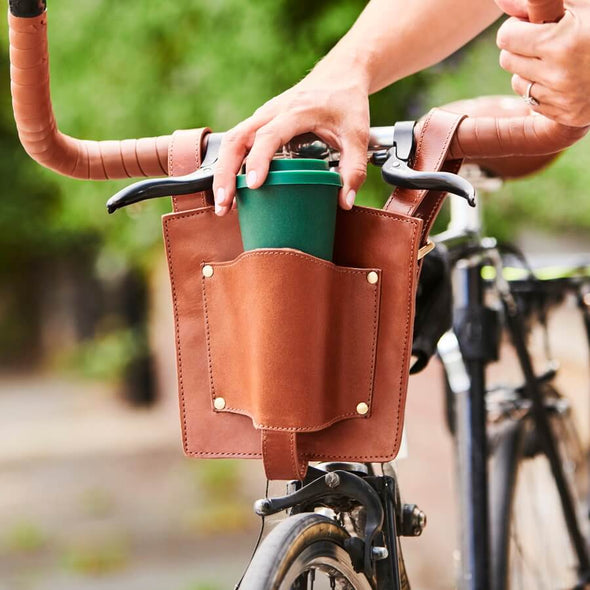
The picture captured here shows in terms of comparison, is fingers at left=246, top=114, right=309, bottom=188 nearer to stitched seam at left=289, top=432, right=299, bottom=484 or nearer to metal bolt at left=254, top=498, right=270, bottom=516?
stitched seam at left=289, top=432, right=299, bottom=484

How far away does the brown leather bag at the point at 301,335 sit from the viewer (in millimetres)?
1206

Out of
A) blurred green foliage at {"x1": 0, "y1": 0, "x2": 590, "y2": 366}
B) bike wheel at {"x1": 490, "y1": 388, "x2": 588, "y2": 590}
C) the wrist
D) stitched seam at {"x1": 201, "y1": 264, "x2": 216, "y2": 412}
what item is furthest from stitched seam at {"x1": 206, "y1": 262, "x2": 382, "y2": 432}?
blurred green foliage at {"x1": 0, "y1": 0, "x2": 590, "y2": 366}

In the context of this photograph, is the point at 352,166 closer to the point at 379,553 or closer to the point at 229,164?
the point at 229,164

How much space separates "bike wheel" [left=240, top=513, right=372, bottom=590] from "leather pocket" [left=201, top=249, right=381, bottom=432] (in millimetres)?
127

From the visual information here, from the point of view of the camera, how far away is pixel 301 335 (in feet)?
3.95

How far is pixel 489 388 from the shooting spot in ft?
8.61

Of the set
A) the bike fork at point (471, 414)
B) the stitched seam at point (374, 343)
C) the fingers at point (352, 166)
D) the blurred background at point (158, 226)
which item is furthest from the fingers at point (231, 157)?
the bike fork at point (471, 414)

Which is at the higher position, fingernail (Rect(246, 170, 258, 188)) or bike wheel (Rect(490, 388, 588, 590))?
fingernail (Rect(246, 170, 258, 188))

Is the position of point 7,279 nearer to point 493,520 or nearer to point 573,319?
point 573,319

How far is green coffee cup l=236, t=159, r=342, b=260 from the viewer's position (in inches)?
46.2

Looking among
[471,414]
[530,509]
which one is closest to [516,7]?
[471,414]

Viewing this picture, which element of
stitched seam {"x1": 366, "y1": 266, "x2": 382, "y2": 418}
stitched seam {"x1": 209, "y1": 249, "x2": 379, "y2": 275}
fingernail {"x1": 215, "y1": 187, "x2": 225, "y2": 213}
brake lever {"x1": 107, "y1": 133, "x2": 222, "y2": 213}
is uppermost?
brake lever {"x1": 107, "y1": 133, "x2": 222, "y2": 213}

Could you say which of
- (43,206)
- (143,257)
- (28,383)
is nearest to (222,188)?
(143,257)

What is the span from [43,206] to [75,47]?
793 cm
